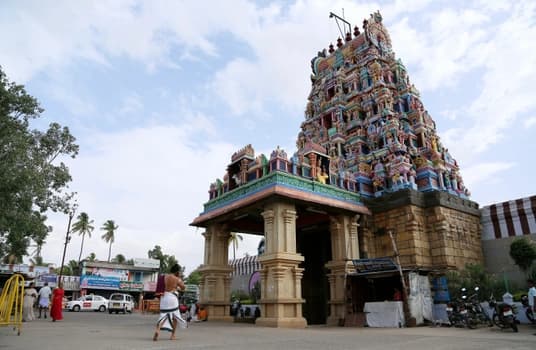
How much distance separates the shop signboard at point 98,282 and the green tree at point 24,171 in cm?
2633

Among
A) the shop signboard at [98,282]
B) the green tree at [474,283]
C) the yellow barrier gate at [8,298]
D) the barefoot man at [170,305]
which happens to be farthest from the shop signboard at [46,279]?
the green tree at [474,283]

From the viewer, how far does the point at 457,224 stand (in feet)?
58.5

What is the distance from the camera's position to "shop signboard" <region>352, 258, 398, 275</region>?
14.5 m

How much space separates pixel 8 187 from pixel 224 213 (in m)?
8.67

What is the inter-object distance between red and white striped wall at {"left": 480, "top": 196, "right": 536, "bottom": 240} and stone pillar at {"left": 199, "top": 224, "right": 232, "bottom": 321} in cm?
1311

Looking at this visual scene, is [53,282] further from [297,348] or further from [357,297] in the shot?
[297,348]

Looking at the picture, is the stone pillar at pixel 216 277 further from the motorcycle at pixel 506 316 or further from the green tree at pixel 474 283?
the motorcycle at pixel 506 316

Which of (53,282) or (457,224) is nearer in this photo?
(457,224)

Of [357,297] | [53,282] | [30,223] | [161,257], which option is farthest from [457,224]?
[161,257]

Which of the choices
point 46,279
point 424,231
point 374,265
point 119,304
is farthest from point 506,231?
point 46,279

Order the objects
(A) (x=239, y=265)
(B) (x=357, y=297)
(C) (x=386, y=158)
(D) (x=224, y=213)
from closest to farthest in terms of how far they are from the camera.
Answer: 1. (B) (x=357, y=297)
2. (D) (x=224, y=213)
3. (C) (x=386, y=158)
4. (A) (x=239, y=265)

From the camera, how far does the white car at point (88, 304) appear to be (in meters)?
33.2

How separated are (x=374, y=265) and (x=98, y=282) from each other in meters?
38.7

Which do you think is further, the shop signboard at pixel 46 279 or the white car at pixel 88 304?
the shop signboard at pixel 46 279
